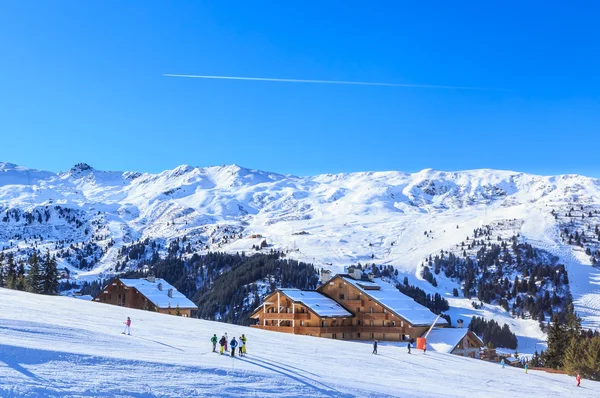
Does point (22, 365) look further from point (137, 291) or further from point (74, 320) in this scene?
point (137, 291)

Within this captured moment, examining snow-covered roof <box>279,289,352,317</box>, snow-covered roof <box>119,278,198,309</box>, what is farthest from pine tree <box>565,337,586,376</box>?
snow-covered roof <box>119,278,198,309</box>

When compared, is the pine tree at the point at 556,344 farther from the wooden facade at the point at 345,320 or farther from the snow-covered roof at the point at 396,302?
the wooden facade at the point at 345,320

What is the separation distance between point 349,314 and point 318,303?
5142 mm

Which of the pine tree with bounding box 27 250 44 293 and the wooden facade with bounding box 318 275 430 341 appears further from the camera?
the pine tree with bounding box 27 250 44 293

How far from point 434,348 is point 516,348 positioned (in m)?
124

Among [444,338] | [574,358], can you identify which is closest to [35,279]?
[444,338]

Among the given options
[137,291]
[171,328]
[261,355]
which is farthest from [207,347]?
[137,291]

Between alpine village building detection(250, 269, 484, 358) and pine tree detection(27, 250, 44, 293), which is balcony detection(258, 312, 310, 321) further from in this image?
pine tree detection(27, 250, 44, 293)

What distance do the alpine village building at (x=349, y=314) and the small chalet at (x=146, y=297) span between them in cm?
1787

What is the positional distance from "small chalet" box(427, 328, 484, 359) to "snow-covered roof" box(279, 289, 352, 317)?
13813 millimetres

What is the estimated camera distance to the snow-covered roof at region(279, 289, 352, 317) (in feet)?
284

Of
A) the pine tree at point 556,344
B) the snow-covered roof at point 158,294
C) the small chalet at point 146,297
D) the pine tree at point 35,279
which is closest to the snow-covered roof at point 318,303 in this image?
the small chalet at point 146,297

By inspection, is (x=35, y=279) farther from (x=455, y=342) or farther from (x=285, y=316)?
(x=455, y=342)

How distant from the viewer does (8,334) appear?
3391cm
